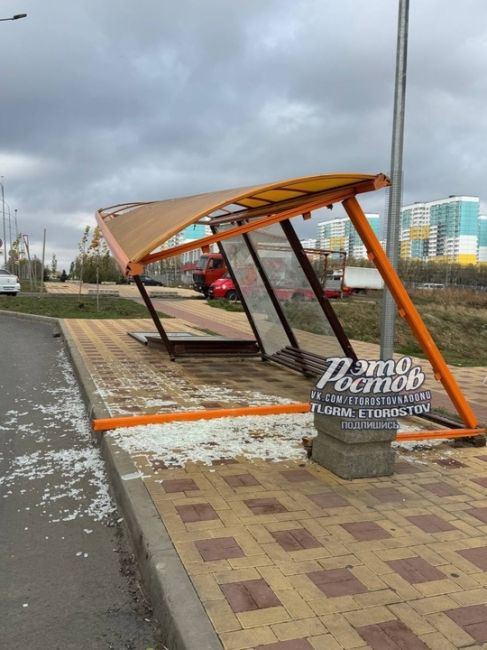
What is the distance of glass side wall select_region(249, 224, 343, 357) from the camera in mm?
8109

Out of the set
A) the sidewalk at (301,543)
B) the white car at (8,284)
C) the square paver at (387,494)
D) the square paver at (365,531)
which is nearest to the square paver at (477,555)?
the sidewalk at (301,543)

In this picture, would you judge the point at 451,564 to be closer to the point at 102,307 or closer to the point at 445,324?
the point at 445,324

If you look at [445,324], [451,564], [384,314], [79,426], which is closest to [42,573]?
[451,564]

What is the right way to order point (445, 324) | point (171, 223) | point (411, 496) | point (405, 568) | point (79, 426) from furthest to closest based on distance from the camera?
point (445, 324) → point (79, 426) → point (171, 223) → point (411, 496) → point (405, 568)

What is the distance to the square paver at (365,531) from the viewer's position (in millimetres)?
3443

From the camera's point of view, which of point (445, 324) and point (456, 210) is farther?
point (456, 210)

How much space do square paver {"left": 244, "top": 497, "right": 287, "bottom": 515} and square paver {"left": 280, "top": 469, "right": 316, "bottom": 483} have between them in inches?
16.8

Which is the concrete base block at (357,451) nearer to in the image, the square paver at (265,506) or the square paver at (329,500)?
the square paver at (329,500)

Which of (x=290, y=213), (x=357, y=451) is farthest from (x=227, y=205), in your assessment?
(x=357, y=451)

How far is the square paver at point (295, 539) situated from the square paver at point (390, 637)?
764mm

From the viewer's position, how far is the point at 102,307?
71.5 feet

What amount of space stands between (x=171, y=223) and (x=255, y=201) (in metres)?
2.01

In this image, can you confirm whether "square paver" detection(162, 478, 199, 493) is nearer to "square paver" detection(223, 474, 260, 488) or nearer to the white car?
"square paver" detection(223, 474, 260, 488)

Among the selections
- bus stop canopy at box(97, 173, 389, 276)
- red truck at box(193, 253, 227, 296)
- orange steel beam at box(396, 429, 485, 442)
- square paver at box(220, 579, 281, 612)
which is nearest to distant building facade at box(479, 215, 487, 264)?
red truck at box(193, 253, 227, 296)
